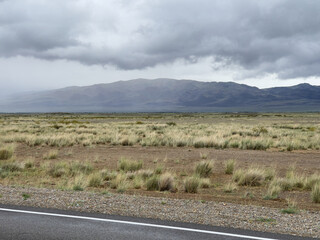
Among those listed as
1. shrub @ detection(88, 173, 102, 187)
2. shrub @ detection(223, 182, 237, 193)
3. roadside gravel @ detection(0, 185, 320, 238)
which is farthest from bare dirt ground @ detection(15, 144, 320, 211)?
roadside gravel @ detection(0, 185, 320, 238)

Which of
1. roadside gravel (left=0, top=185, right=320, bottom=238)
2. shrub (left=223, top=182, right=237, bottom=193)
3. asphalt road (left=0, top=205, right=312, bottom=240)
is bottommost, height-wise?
shrub (left=223, top=182, right=237, bottom=193)

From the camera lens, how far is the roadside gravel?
7.66 metres

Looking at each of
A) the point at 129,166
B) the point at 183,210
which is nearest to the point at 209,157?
the point at 129,166

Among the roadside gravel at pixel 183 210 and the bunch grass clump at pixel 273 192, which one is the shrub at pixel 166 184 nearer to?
the roadside gravel at pixel 183 210

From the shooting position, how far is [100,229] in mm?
7027

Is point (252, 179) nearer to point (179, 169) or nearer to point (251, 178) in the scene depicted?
point (251, 178)

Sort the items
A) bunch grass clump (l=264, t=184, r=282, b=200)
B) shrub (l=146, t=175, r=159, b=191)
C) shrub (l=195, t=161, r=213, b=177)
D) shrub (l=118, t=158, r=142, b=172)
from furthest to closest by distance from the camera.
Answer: shrub (l=118, t=158, r=142, b=172), shrub (l=195, t=161, r=213, b=177), shrub (l=146, t=175, r=159, b=191), bunch grass clump (l=264, t=184, r=282, b=200)

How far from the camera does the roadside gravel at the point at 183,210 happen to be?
7.66 m

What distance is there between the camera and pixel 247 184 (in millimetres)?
14773

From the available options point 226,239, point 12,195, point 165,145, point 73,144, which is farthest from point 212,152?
point 226,239

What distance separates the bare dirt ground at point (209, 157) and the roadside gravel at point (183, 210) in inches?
74.2

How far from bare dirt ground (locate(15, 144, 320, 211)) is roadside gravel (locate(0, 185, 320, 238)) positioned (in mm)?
1886

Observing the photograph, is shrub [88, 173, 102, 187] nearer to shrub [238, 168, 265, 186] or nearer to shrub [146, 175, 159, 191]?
shrub [146, 175, 159, 191]

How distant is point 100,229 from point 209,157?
50.9 feet
